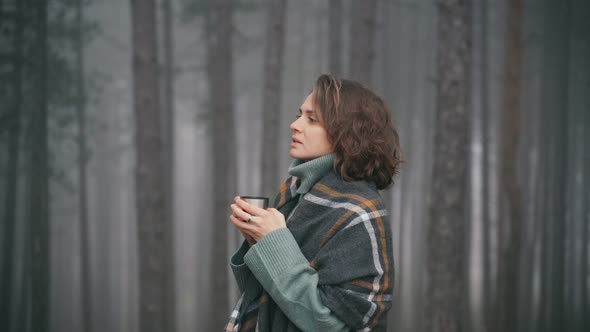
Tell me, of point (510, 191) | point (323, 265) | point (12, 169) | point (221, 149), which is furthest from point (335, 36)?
point (323, 265)

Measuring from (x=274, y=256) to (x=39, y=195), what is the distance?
8.10m

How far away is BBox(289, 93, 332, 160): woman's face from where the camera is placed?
2039mm

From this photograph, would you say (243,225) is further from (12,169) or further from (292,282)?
(12,169)

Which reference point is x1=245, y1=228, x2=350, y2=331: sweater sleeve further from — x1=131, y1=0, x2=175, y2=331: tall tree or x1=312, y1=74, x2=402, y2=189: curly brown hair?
x1=131, y1=0, x2=175, y2=331: tall tree

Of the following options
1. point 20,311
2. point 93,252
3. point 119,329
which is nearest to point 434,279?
point 20,311

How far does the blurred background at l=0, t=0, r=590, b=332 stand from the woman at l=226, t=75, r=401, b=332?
3295 millimetres

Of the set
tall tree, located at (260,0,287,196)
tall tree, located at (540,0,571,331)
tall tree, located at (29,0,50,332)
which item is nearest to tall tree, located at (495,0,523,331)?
tall tree, located at (540,0,571,331)

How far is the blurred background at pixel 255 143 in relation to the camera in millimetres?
6918

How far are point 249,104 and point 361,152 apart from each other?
14.5m

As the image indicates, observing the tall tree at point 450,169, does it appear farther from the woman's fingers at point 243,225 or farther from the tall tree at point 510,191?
the tall tree at point 510,191

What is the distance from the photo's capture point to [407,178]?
1469 cm

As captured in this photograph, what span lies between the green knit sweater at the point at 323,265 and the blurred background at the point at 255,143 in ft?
11.0

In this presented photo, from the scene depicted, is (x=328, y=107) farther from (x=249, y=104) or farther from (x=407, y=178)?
(x=249, y=104)

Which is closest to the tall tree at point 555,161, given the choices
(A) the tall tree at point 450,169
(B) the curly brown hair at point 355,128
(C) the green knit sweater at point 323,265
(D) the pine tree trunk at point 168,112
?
(A) the tall tree at point 450,169
